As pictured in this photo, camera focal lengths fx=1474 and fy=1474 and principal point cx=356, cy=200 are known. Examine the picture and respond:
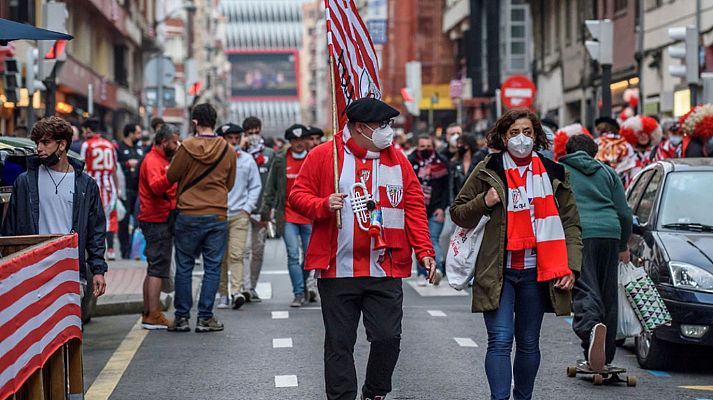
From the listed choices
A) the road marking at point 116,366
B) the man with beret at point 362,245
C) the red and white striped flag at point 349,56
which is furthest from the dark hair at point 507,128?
the road marking at point 116,366

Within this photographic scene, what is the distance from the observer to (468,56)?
5691 centimetres

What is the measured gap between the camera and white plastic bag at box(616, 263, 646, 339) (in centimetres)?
Result: 959

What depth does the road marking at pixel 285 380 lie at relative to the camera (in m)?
9.38

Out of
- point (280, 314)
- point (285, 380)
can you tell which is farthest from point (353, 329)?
point (280, 314)

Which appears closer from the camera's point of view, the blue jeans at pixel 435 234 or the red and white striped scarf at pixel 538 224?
the red and white striped scarf at pixel 538 224

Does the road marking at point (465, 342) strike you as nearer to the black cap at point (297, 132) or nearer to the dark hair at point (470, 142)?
the black cap at point (297, 132)

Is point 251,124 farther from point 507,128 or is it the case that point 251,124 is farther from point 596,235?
point 507,128

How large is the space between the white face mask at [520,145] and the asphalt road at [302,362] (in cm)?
192

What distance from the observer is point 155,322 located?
40.6 ft

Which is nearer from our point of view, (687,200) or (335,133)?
(335,133)

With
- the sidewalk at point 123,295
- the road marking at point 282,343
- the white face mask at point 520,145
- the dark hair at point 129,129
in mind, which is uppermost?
the dark hair at point 129,129

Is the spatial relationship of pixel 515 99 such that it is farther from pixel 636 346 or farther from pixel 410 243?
pixel 410 243

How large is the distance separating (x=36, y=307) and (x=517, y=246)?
2.54m

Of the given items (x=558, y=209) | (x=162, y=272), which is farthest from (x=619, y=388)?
(x=162, y=272)
